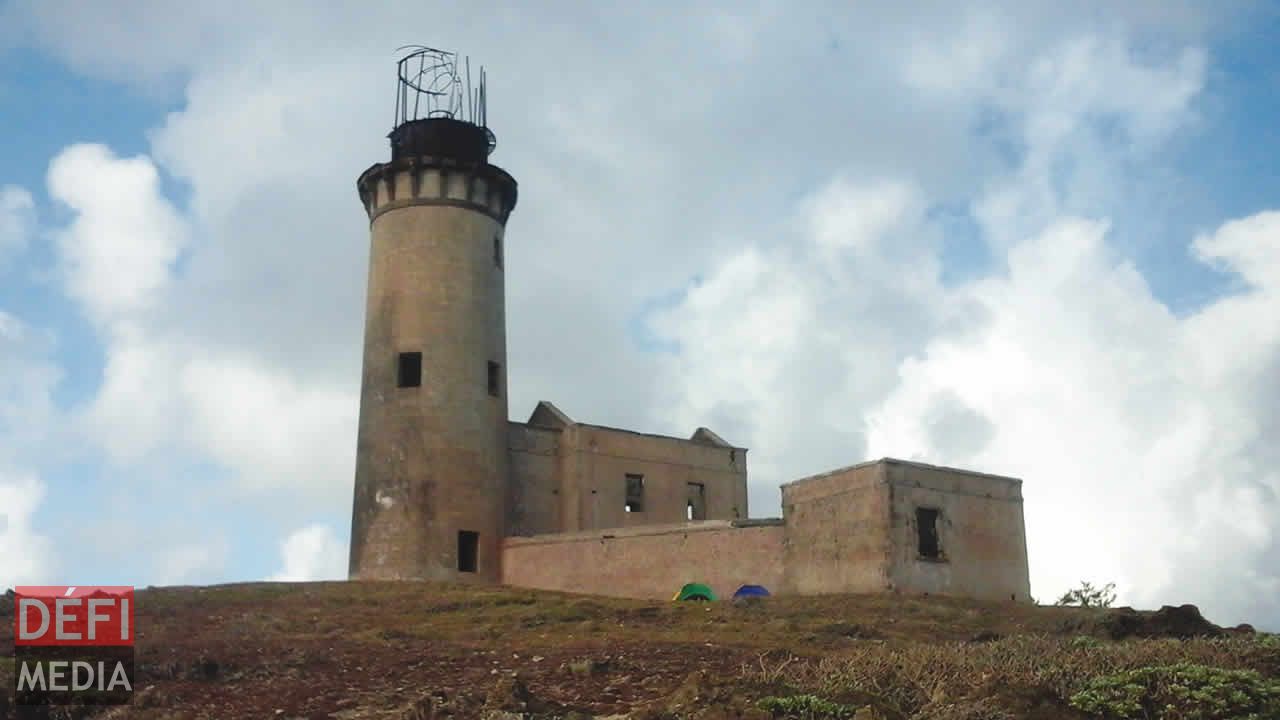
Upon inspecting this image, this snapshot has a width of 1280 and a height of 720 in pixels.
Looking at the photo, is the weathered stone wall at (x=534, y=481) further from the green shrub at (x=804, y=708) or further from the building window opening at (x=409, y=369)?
the green shrub at (x=804, y=708)

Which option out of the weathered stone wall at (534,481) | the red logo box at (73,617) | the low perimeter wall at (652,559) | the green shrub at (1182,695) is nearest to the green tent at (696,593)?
the low perimeter wall at (652,559)

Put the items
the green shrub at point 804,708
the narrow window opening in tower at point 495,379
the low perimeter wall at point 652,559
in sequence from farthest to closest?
the narrow window opening in tower at point 495,379 → the low perimeter wall at point 652,559 → the green shrub at point 804,708

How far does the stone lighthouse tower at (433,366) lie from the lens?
32.2m

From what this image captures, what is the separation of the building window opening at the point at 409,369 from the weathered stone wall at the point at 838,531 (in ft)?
34.3

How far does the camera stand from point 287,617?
23.7 meters

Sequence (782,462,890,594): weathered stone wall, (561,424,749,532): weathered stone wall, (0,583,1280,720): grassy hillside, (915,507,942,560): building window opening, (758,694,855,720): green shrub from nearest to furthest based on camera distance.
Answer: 1. (758,694,855,720): green shrub
2. (0,583,1280,720): grassy hillside
3. (782,462,890,594): weathered stone wall
4. (915,507,942,560): building window opening
5. (561,424,749,532): weathered stone wall

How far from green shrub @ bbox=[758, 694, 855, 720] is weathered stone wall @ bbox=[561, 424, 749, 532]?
21409mm

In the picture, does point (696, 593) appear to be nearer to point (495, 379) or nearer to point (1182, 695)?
point (495, 379)

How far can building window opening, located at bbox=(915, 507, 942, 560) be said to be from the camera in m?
26.9

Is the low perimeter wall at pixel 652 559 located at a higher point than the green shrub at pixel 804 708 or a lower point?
higher

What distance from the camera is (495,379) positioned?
3441 cm

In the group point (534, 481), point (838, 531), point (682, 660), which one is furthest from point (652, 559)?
point (682, 660)

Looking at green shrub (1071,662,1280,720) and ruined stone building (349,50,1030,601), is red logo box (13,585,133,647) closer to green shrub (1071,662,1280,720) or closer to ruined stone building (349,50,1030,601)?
ruined stone building (349,50,1030,601)

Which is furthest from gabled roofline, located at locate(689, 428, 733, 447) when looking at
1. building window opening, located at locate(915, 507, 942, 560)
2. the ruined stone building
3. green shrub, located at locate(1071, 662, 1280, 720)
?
green shrub, located at locate(1071, 662, 1280, 720)
